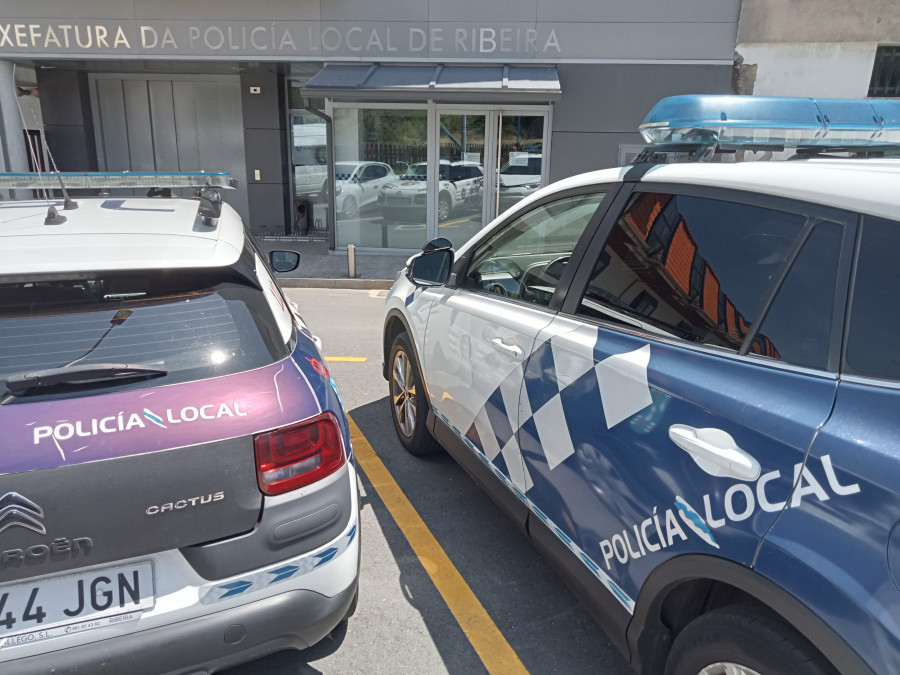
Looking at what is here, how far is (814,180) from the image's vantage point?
1.76 m

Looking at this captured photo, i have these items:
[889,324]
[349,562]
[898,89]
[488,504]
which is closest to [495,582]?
[488,504]

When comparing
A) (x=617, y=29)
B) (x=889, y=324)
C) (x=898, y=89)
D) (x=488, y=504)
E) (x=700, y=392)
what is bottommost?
(x=488, y=504)

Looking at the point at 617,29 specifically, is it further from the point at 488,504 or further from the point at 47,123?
the point at 47,123

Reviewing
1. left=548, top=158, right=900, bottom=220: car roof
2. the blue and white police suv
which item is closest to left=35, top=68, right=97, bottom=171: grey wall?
the blue and white police suv

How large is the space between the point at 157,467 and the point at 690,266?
1744 mm

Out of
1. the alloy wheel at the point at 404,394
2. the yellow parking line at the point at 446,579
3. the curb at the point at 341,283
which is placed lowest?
the curb at the point at 341,283

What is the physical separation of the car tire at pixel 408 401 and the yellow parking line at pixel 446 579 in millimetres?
261

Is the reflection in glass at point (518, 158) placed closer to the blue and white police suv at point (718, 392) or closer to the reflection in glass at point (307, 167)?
the reflection in glass at point (307, 167)

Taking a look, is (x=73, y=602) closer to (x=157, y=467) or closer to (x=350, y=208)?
(x=157, y=467)

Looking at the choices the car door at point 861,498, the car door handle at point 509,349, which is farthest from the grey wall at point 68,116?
the car door at point 861,498

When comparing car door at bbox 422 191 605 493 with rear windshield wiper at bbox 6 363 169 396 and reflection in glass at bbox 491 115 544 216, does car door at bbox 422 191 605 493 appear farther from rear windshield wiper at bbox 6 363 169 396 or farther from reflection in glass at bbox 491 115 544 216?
reflection in glass at bbox 491 115 544 216

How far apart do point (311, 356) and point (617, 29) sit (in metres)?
10.6

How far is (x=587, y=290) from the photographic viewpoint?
A: 2.53 m

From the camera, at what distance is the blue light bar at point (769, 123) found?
93.2 inches
